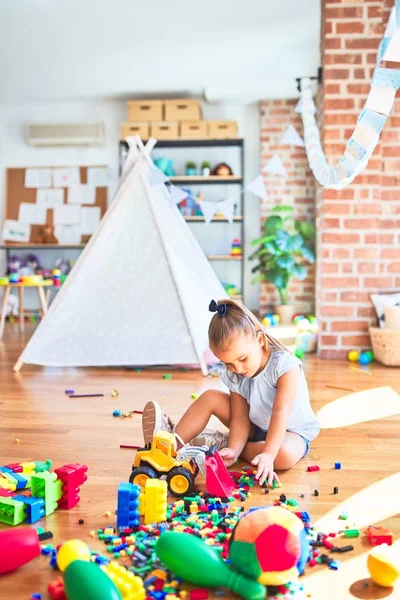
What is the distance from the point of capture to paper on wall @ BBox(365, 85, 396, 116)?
172 centimetres

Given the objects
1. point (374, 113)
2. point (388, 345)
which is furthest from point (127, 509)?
point (388, 345)

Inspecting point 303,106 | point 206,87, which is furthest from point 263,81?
point 303,106

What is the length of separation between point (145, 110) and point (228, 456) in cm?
450

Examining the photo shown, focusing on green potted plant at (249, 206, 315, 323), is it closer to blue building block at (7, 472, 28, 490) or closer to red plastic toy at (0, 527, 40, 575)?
blue building block at (7, 472, 28, 490)

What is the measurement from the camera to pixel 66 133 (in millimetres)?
5844

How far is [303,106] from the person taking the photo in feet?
10.5

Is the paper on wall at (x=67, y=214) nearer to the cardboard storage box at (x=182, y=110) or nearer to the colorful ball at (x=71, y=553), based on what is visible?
the cardboard storage box at (x=182, y=110)

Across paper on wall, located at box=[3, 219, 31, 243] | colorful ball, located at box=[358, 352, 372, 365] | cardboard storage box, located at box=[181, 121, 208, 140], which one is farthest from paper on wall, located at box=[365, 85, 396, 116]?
paper on wall, located at box=[3, 219, 31, 243]

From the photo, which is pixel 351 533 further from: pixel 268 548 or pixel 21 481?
pixel 21 481

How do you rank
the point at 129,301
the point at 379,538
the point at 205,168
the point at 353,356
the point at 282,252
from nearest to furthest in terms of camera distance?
the point at 379,538
the point at 129,301
the point at 353,356
the point at 282,252
the point at 205,168

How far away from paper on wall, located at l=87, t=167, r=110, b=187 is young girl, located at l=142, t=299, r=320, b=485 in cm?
456

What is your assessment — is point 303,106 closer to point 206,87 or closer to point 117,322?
point 117,322

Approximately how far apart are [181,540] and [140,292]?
7.08 feet

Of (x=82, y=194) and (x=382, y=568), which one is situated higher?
(x=82, y=194)
